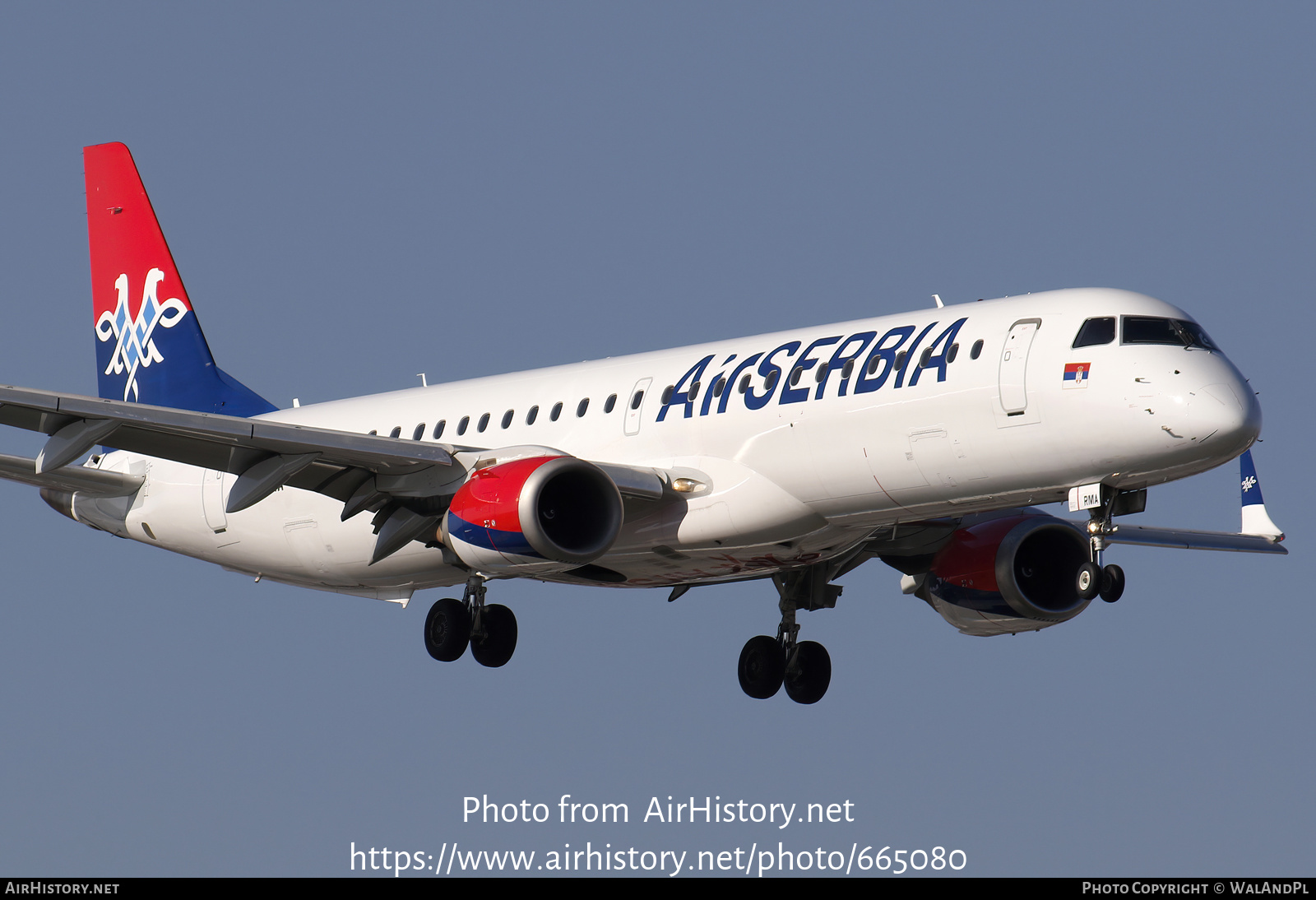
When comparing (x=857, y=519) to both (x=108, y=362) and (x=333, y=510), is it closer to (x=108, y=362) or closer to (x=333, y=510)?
(x=333, y=510)

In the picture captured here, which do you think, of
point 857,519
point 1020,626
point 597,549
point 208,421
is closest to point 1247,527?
point 1020,626

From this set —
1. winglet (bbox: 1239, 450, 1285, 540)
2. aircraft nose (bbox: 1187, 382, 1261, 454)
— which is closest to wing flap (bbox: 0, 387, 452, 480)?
aircraft nose (bbox: 1187, 382, 1261, 454)

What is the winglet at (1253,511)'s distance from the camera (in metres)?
37.8

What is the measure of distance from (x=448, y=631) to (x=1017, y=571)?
10.8 metres

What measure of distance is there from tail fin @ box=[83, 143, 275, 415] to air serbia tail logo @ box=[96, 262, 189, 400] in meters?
0.02

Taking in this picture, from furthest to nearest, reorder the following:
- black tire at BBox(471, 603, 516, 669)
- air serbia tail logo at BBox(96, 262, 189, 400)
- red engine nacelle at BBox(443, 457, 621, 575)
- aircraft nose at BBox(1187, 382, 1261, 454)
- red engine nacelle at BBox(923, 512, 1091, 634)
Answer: air serbia tail logo at BBox(96, 262, 189, 400)
black tire at BBox(471, 603, 516, 669)
red engine nacelle at BBox(923, 512, 1091, 634)
red engine nacelle at BBox(443, 457, 621, 575)
aircraft nose at BBox(1187, 382, 1261, 454)

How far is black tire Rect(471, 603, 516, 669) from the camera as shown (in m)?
36.1

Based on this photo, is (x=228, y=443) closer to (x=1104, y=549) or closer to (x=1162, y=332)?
(x=1104, y=549)

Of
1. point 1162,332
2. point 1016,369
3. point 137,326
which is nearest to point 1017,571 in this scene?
point 1016,369

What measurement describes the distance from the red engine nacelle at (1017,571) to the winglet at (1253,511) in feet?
14.9

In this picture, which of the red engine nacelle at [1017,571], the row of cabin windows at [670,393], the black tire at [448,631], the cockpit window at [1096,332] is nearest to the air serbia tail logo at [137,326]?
the row of cabin windows at [670,393]

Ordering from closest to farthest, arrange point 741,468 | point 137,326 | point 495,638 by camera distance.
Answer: point 741,468
point 495,638
point 137,326

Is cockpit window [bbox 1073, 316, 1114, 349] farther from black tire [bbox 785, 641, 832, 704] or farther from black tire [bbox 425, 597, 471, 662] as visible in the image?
black tire [bbox 425, 597, 471, 662]

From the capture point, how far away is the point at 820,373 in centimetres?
2986
